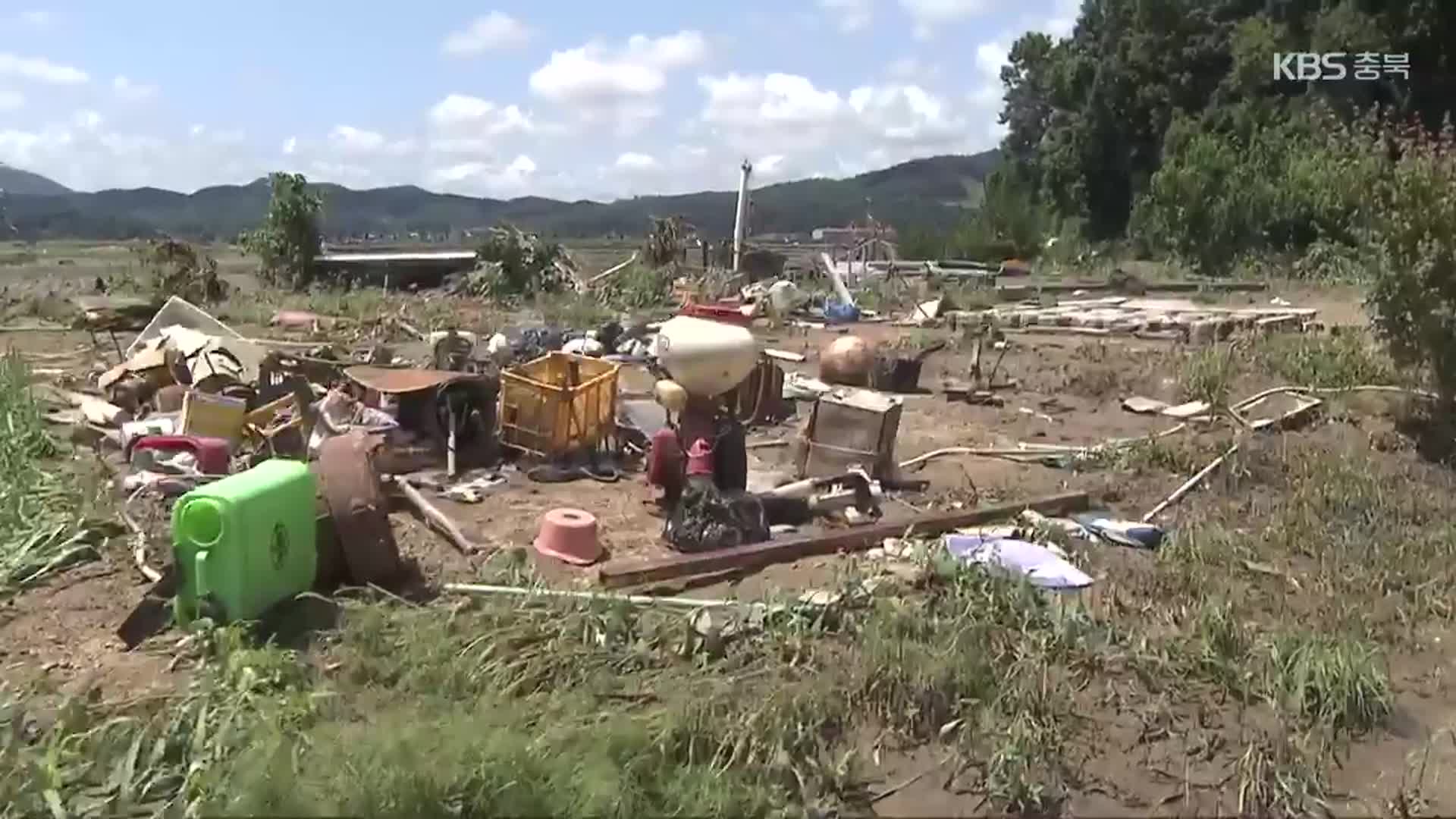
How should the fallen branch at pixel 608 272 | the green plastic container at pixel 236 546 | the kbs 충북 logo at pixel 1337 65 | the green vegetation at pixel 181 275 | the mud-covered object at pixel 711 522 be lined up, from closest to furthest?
the green plastic container at pixel 236 546 < the mud-covered object at pixel 711 522 < the green vegetation at pixel 181 275 < the fallen branch at pixel 608 272 < the kbs 충북 logo at pixel 1337 65

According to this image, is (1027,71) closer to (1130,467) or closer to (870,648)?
(1130,467)

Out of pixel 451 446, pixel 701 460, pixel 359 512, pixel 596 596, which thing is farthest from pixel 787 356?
pixel 596 596

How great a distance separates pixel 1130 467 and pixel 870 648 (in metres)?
3.79

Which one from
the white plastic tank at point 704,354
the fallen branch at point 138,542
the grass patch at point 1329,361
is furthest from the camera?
the grass patch at point 1329,361

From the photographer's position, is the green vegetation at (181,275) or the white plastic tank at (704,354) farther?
the green vegetation at (181,275)

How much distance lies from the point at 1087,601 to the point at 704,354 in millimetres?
2265

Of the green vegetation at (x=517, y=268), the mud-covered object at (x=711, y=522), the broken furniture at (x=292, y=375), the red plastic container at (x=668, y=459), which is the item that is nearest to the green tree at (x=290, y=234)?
the green vegetation at (x=517, y=268)

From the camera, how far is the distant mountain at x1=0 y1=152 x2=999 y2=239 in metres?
46.8

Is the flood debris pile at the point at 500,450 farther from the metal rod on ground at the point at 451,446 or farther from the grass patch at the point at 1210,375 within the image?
the grass patch at the point at 1210,375

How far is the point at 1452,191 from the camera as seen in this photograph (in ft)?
25.5

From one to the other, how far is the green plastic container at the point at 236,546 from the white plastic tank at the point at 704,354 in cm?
220

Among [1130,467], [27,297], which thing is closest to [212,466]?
[1130,467]

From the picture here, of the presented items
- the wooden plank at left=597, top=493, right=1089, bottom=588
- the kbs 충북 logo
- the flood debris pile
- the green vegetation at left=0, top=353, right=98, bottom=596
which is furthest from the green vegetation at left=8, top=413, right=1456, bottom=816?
the kbs 충북 logo

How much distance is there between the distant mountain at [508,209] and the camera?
153 feet
